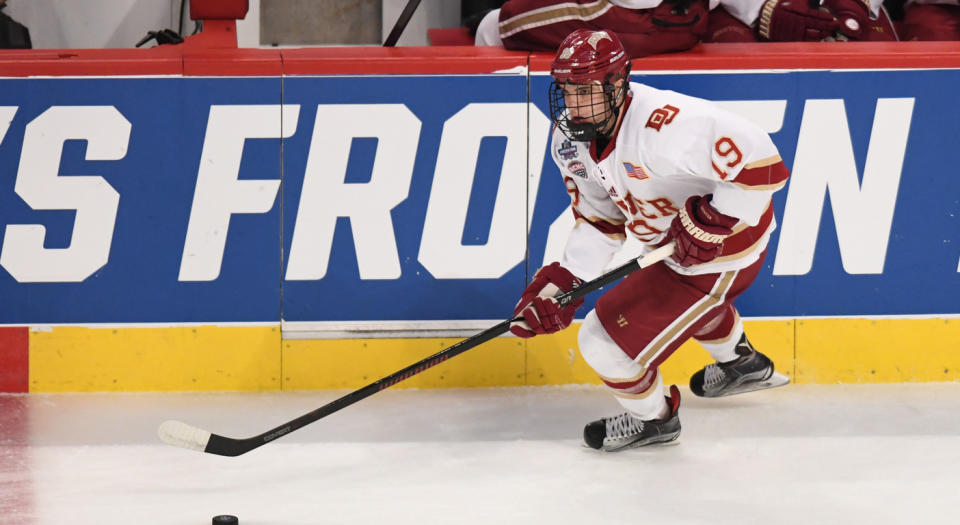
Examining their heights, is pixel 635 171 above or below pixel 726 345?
above

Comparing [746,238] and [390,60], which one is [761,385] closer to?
[746,238]

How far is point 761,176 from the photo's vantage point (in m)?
3.05

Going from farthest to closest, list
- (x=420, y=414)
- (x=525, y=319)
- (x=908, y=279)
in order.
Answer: (x=908, y=279) → (x=420, y=414) → (x=525, y=319)

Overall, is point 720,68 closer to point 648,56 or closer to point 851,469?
point 648,56

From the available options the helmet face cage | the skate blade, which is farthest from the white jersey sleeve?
the skate blade

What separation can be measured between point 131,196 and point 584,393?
5.15 ft

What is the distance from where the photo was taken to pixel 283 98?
12.8 feet

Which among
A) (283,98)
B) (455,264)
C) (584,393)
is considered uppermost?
(283,98)

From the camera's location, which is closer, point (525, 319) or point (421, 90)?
point (525, 319)

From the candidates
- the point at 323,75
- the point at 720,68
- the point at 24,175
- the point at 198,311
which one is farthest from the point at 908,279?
the point at 24,175

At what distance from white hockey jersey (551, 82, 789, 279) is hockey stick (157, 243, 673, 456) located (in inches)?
5.2

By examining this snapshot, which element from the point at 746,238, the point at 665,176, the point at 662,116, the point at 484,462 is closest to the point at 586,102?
the point at 662,116

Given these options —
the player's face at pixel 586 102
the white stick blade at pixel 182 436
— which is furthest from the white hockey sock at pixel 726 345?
the white stick blade at pixel 182 436

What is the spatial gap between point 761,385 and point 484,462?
38.7 inches
